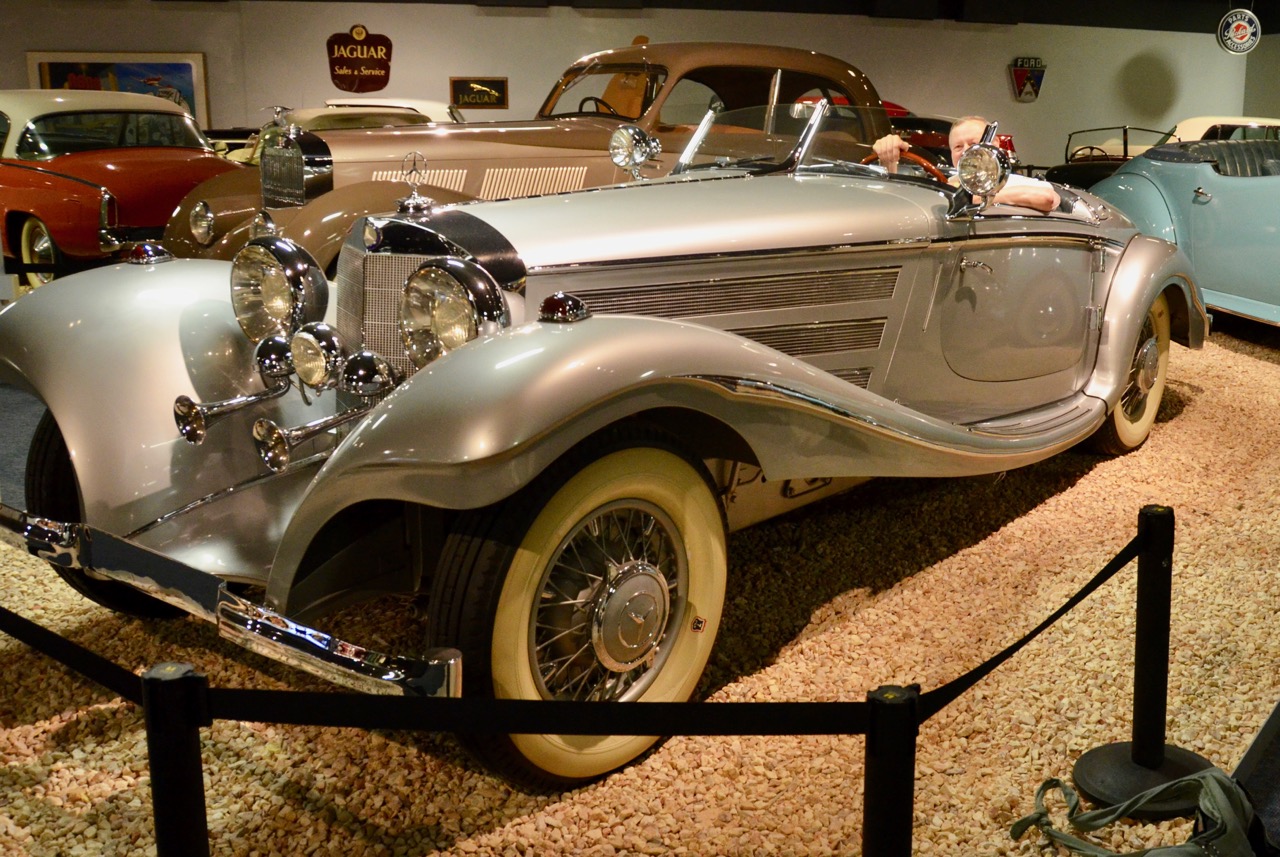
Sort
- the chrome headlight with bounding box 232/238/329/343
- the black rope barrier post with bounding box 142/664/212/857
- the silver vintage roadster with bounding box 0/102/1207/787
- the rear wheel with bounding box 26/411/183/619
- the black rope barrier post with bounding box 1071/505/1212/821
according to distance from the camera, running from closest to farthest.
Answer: the black rope barrier post with bounding box 142/664/212/857, the silver vintage roadster with bounding box 0/102/1207/787, the black rope barrier post with bounding box 1071/505/1212/821, the chrome headlight with bounding box 232/238/329/343, the rear wheel with bounding box 26/411/183/619

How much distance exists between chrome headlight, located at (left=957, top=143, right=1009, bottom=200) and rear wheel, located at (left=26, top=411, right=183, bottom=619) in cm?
252

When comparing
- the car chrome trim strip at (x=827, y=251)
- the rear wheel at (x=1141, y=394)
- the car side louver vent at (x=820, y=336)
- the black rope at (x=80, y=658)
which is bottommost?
the rear wheel at (x=1141, y=394)

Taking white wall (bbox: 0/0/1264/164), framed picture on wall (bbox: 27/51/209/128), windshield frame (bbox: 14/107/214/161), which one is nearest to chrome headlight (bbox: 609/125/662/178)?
windshield frame (bbox: 14/107/214/161)

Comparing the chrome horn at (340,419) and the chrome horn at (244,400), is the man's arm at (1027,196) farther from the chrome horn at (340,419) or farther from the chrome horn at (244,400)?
the chrome horn at (244,400)

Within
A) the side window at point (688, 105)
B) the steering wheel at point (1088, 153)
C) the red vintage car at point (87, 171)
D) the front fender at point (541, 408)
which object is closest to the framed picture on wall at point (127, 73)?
the red vintage car at point (87, 171)

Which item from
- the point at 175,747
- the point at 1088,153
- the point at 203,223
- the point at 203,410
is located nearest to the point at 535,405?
the point at 175,747

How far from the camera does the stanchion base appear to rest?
2.29 meters

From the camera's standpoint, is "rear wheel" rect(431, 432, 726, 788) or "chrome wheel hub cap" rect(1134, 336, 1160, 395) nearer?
"rear wheel" rect(431, 432, 726, 788)

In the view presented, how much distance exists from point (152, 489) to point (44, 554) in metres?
0.37

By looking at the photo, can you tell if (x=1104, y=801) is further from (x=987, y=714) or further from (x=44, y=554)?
(x=44, y=554)

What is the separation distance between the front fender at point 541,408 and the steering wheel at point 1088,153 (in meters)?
9.81

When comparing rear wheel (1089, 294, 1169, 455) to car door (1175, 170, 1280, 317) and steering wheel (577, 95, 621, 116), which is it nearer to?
car door (1175, 170, 1280, 317)

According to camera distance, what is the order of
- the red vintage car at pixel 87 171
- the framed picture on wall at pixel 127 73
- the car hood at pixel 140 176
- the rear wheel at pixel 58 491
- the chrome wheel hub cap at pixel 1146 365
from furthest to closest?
the framed picture on wall at pixel 127 73
the car hood at pixel 140 176
the red vintage car at pixel 87 171
the chrome wheel hub cap at pixel 1146 365
the rear wheel at pixel 58 491

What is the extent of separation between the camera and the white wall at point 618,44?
10727 mm
